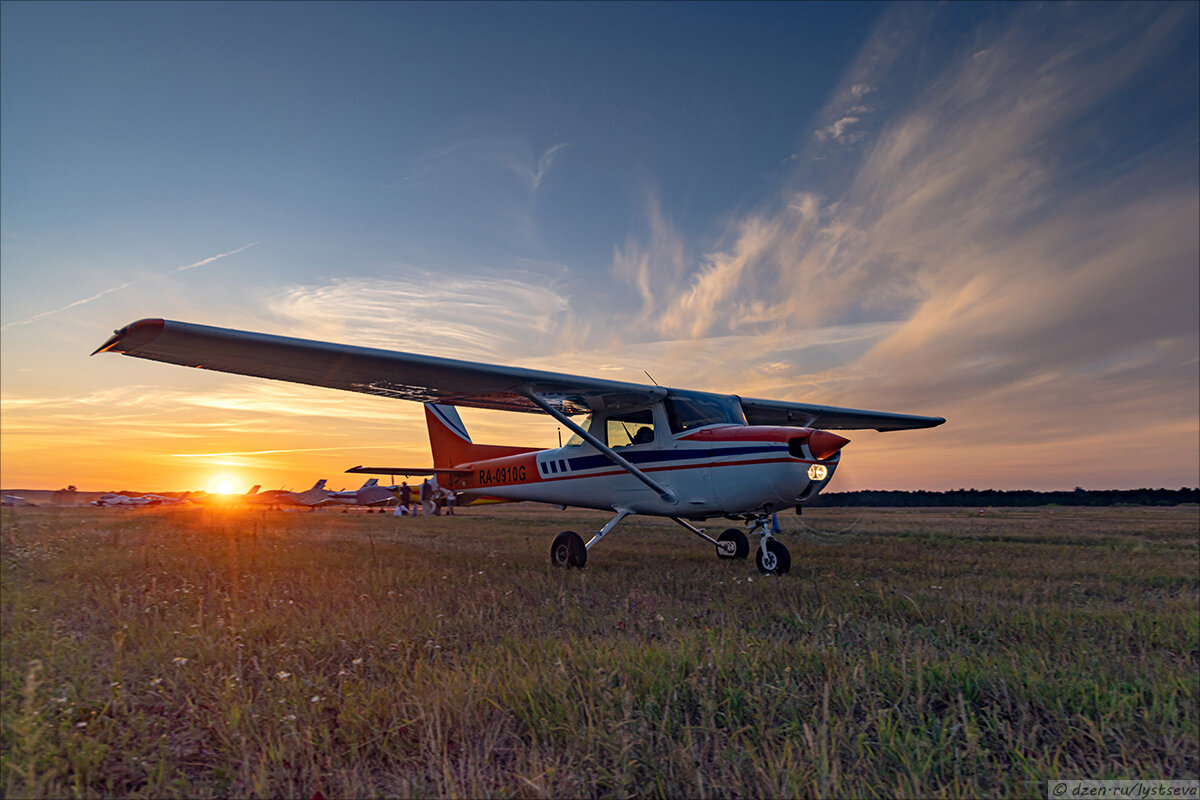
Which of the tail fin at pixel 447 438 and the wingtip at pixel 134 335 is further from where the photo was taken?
the tail fin at pixel 447 438

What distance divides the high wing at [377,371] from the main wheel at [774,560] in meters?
2.68

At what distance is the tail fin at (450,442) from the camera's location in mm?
13141

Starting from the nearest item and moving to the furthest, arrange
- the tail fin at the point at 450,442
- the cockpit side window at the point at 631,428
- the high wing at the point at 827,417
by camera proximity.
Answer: the cockpit side window at the point at 631,428, the high wing at the point at 827,417, the tail fin at the point at 450,442

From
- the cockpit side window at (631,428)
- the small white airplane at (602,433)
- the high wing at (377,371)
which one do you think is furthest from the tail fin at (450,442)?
the cockpit side window at (631,428)

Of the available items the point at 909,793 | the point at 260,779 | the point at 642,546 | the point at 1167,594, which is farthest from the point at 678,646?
the point at 642,546

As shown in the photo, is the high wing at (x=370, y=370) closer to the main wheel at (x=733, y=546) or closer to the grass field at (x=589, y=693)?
the grass field at (x=589, y=693)

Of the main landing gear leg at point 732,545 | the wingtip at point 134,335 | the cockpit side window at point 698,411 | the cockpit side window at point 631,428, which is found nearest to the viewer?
the wingtip at point 134,335

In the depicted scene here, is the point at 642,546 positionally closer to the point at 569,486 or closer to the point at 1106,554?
the point at 569,486

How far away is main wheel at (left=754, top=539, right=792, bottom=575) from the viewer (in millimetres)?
7625

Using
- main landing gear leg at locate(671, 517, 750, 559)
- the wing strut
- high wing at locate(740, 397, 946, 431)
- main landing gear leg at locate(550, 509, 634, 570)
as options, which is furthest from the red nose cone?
high wing at locate(740, 397, 946, 431)

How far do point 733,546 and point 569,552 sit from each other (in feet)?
10.4

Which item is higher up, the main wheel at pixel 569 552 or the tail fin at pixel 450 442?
the tail fin at pixel 450 442

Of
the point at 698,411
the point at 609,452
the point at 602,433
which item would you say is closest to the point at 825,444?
the point at 698,411

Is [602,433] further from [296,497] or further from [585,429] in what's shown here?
[296,497]
